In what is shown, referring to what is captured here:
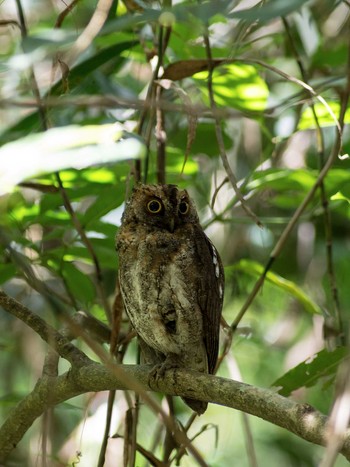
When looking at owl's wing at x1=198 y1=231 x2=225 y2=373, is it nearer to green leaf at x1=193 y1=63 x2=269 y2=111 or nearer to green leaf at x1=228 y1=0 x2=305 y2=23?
green leaf at x1=193 y1=63 x2=269 y2=111

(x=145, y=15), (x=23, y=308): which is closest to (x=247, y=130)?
(x=23, y=308)

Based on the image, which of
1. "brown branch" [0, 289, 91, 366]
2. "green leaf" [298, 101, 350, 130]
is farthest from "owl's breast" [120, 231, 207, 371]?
"green leaf" [298, 101, 350, 130]

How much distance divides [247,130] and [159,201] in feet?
5.26

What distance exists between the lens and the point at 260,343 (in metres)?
3.83

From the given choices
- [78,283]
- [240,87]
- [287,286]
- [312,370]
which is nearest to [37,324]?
[78,283]

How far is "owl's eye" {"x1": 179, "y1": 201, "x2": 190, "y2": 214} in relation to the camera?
2.83 m

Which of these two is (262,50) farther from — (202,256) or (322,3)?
(202,256)

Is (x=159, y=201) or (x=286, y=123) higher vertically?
(x=286, y=123)

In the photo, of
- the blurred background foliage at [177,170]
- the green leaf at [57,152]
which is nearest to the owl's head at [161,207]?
the blurred background foliage at [177,170]

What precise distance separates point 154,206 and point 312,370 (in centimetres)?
88

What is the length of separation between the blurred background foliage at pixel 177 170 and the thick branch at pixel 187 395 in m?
0.13

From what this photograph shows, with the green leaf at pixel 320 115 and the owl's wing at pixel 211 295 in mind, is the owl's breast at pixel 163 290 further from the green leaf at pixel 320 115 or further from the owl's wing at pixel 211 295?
the green leaf at pixel 320 115

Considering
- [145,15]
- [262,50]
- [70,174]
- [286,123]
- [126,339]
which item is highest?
[262,50]

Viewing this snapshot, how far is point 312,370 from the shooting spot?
235 centimetres
